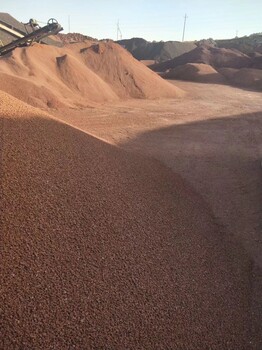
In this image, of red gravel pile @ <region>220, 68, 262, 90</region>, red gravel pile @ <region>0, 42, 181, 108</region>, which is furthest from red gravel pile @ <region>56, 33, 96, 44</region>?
red gravel pile @ <region>0, 42, 181, 108</region>

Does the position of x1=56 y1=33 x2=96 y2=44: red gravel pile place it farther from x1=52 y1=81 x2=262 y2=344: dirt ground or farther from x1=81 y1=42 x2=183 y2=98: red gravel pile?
x1=52 y1=81 x2=262 y2=344: dirt ground

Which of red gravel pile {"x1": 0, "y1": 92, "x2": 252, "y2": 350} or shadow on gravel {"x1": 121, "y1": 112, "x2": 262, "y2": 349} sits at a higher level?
red gravel pile {"x1": 0, "y1": 92, "x2": 252, "y2": 350}

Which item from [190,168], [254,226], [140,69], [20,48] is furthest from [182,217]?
[140,69]

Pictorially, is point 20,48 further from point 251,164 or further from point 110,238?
point 110,238

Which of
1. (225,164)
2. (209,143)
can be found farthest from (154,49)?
(225,164)

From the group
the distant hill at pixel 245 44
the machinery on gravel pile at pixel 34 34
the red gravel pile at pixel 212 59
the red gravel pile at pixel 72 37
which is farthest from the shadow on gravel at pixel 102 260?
the distant hill at pixel 245 44
